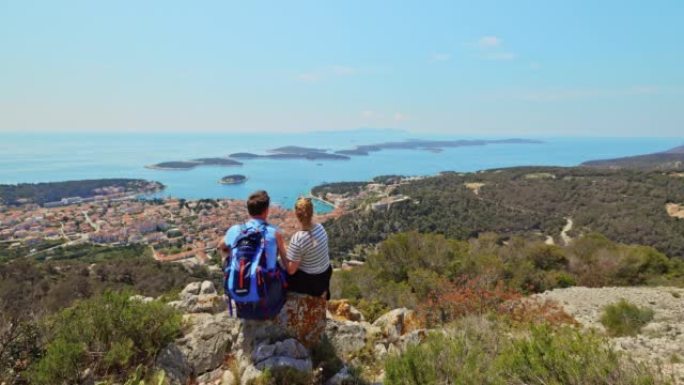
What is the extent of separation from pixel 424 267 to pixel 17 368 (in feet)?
40.6

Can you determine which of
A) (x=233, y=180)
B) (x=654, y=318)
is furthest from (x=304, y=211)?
(x=233, y=180)

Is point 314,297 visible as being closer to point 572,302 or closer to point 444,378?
point 444,378

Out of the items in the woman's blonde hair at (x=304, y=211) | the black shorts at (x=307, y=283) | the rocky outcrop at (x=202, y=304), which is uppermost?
the woman's blonde hair at (x=304, y=211)

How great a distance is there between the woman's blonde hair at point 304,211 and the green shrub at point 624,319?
731cm

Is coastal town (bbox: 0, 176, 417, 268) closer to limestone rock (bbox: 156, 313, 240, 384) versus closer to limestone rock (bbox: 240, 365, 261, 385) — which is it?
limestone rock (bbox: 156, 313, 240, 384)

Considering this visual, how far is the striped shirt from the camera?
3545 mm

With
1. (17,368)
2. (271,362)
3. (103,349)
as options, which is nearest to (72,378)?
(103,349)

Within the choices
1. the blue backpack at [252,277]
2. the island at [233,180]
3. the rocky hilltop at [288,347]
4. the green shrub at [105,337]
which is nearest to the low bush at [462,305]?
the rocky hilltop at [288,347]

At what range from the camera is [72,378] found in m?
3.37

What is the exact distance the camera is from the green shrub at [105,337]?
3348 millimetres

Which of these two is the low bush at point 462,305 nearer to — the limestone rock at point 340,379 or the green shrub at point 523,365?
the green shrub at point 523,365

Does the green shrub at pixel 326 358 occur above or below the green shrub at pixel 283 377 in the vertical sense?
below

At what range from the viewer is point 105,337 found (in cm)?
398

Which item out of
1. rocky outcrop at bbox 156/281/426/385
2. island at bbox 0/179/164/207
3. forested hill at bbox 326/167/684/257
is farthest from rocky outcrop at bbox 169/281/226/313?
island at bbox 0/179/164/207
